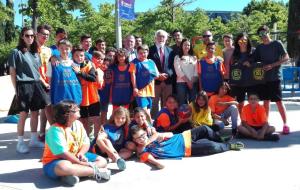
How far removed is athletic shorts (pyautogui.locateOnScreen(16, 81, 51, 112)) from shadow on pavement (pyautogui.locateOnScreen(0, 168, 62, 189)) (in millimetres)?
1246

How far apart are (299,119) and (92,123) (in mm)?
4582

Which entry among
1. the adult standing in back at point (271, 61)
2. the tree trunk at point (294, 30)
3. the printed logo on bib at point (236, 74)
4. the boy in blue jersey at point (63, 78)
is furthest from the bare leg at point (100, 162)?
the tree trunk at point (294, 30)

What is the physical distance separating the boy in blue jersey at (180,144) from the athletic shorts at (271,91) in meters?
1.42

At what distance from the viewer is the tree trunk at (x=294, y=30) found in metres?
17.5

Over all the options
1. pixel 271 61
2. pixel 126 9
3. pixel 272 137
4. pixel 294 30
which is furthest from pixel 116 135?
pixel 294 30

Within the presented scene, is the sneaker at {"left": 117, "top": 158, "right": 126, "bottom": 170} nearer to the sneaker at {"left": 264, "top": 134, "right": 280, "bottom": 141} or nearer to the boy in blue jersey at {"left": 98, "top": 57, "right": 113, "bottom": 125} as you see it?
the boy in blue jersey at {"left": 98, "top": 57, "right": 113, "bottom": 125}

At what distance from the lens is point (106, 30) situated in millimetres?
23141

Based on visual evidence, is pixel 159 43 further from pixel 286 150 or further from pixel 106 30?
pixel 106 30

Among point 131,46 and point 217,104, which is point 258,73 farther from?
point 131,46

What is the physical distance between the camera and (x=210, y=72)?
7.82 m

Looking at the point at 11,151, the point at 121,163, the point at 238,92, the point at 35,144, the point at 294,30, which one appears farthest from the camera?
the point at 294,30

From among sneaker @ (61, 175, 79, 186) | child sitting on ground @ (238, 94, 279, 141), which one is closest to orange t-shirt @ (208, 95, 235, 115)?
child sitting on ground @ (238, 94, 279, 141)

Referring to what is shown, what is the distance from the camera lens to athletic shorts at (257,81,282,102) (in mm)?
7578

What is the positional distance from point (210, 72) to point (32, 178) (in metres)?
3.83
